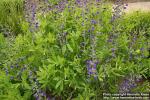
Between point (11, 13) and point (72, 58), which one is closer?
point (72, 58)

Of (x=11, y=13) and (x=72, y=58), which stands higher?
(x=11, y=13)

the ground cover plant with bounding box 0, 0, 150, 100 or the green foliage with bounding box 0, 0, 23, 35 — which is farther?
the green foliage with bounding box 0, 0, 23, 35

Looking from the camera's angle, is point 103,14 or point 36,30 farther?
point 103,14

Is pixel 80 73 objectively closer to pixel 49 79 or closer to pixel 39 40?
pixel 49 79

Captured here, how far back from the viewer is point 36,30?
119 inches

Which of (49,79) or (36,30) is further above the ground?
(36,30)

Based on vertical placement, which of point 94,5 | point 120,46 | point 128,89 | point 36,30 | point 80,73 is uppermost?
point 94,5

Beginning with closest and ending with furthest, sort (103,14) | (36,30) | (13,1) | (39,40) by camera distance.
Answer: (39,40), (36,30), (103,14), (13,1)

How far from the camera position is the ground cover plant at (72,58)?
2.80 meters

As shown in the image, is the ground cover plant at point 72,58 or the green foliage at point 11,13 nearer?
the ground cover plant at point 72,58

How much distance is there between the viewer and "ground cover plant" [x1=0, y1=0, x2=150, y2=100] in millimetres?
2799

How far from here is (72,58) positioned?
294 cm

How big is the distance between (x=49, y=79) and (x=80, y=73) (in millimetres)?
303

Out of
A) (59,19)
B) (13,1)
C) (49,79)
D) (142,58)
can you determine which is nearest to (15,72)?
(49,79)
